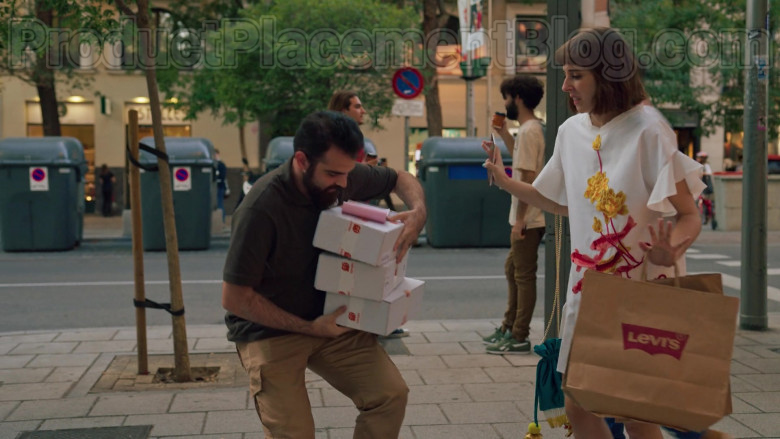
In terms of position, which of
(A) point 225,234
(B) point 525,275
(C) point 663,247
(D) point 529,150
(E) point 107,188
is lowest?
(A) point 225,234

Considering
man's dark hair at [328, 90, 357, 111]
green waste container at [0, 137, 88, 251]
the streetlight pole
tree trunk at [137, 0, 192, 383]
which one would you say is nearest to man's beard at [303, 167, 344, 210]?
tree trunk at [137, 0, 192, 383]

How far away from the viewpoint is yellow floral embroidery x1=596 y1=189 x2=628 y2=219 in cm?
335

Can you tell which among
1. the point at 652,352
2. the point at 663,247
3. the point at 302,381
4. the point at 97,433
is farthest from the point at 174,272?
the point at 652,352

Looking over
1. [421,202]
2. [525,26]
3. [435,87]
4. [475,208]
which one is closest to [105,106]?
[435,87]

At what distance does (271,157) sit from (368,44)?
276 inches

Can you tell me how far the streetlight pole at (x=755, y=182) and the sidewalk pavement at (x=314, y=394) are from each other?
29cm

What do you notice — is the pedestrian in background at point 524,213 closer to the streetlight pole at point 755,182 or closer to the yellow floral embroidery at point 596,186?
the streetlight pole at point 755,182

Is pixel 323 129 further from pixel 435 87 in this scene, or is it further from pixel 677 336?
pixel 435 87

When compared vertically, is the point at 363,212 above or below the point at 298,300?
above

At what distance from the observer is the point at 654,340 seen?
2916 mm

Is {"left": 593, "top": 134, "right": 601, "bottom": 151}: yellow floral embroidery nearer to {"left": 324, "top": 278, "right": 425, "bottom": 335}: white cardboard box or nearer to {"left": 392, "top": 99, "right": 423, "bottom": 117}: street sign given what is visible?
{"left": 324, "top": 278, "right": 425, "bottom": 335}: white cardboard box

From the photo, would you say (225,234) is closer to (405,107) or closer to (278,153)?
(278,153)

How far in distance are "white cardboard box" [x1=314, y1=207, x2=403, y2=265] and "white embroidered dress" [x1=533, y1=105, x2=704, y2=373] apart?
737 mm

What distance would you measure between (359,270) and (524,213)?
3523 mm
